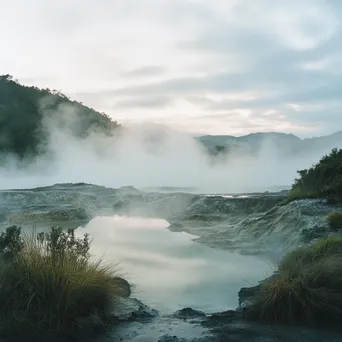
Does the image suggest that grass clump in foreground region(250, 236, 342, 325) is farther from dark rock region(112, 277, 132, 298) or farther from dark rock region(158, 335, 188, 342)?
dark rock region(112, 277, 132, 298)

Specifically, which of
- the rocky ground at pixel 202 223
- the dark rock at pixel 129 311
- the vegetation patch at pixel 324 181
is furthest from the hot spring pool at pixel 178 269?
the vegetation patch at pixel 324 181

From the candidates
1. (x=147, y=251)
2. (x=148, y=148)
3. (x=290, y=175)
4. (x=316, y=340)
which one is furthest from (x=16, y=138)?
(x=316, y=340)

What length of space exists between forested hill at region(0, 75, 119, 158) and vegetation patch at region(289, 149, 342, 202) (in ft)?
147

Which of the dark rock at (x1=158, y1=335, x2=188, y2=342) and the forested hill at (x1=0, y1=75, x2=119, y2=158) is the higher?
the forested hill at (x1=0, y1=75, x2=119, y2=158)

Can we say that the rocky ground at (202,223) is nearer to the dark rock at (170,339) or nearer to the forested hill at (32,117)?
the dark rock at (170,339)

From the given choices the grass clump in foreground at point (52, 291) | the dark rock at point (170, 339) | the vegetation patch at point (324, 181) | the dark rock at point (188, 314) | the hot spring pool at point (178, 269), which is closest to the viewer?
the grass clump in foreground at point (52, 291)

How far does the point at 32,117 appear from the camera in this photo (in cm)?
6144

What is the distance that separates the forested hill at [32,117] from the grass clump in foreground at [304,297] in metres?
51.7

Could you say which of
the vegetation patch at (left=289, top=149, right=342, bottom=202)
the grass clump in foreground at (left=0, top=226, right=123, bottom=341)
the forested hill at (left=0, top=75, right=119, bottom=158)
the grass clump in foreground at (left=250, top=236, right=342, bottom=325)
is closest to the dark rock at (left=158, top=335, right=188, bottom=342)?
the grass clump in foreground at (left=0, top=226, right=123, bottom=341)

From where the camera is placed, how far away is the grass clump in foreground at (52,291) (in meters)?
5.25

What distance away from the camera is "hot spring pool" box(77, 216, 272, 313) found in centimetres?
785

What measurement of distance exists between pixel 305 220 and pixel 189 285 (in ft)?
14.1

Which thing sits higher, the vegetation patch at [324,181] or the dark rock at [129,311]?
the vegetation patch at [324,181]

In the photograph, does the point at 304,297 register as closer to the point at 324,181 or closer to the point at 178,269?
the point at 178,269
